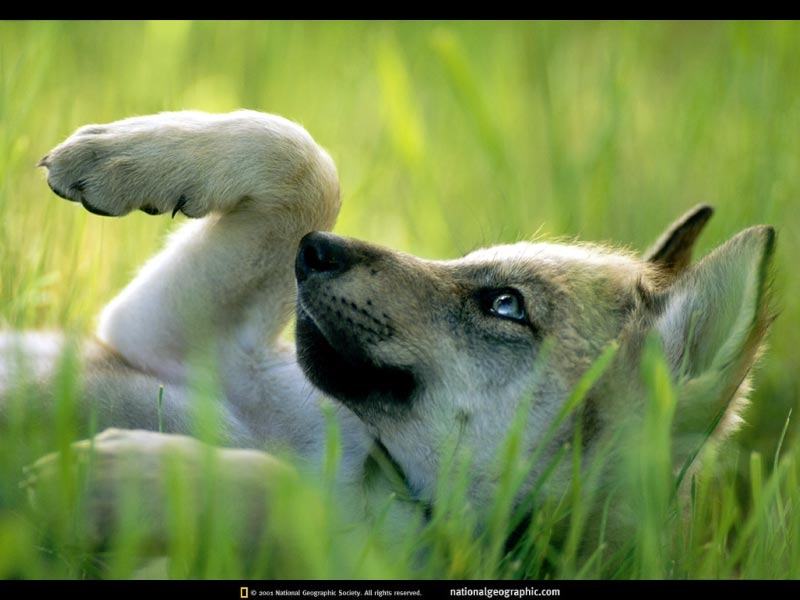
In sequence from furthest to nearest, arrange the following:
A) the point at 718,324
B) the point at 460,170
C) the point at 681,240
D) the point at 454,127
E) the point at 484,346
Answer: the point at 454,127 < the point at 460,170 < the point at 681,240 < the point at 484,346 < the point at 718,324

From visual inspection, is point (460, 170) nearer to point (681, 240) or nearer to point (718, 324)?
point (681, 240)

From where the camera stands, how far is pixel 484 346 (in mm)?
2963

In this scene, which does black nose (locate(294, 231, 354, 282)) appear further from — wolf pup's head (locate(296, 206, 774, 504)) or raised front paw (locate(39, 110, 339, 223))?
raised front paw (locate(39, 110, 339, 223))

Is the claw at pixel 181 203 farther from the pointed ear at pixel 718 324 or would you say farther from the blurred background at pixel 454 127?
the pointed ear at pixel 718 324

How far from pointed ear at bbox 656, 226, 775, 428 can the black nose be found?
0.87 meters

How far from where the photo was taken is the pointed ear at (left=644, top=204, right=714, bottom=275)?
3566mm

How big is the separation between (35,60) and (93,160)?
1412 mm

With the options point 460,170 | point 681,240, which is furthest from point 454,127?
point 681,240

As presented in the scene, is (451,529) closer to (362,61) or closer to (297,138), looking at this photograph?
(297,138)

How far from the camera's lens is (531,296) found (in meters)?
3.04

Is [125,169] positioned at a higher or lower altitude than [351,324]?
higher

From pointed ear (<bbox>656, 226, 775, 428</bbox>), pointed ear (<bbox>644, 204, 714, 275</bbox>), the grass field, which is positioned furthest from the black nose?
pointed ear (<bbox>644, 204, 714, 275</bbox>)

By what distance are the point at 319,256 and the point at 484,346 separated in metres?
0.51

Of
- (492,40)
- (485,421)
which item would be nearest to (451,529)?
(485,421)
